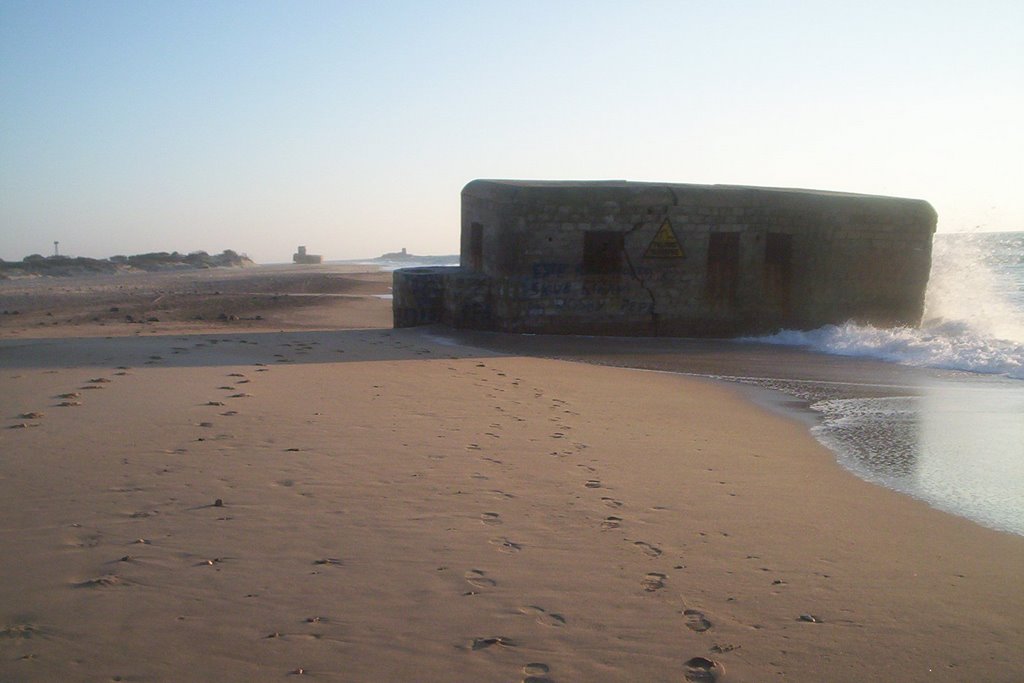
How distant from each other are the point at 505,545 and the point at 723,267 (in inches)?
434

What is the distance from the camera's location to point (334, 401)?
714 centimetres

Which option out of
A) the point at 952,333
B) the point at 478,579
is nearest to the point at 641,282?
the point at 952,333

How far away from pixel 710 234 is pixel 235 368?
7945 millimetres

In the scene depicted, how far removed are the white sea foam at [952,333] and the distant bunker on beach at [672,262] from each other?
2.10 feet

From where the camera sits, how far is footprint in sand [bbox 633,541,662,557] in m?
3.89

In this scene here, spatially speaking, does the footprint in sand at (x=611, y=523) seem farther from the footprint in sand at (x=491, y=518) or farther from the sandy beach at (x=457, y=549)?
the footprint in sand at (x=491, y=518)

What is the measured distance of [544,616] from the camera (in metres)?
3.22

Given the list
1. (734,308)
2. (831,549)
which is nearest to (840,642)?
(831,549)

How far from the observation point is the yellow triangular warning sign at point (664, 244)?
45.2ft

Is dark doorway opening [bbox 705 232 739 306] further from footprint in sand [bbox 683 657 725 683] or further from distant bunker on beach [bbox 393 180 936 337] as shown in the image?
footprint in sand [bbox 683 657 725 683]

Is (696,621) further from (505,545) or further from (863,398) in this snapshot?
(863,398)

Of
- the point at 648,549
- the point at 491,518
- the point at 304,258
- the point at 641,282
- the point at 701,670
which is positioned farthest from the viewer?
the point at 304,258

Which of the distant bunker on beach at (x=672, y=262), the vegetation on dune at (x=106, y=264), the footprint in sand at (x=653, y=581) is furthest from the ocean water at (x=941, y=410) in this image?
the vegetation on dune at (x=106, y=264)

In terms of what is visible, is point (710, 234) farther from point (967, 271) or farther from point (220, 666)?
point (220, 666)
